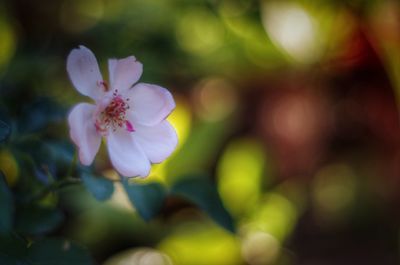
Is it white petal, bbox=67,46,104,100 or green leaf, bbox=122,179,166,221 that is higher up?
white petal, bbox=67,46,104,100

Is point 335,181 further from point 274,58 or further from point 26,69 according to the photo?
point 26,69

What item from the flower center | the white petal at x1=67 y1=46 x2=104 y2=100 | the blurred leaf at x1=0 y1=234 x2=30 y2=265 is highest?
the white petal at x1=67 y1=46 x2=104 y2=100

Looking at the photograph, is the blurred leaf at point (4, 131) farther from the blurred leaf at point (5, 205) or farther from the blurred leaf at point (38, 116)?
the blurred leaf at point (38, 116)

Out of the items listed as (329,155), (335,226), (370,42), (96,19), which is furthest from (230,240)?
(370,42)

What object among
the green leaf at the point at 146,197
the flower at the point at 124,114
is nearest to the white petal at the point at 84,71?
the flower at the point at 124,114

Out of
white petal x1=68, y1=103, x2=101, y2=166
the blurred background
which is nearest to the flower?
white petal x1=68, y1=103, x2=101, y2=166

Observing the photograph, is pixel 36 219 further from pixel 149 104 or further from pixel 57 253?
pixel 149 104

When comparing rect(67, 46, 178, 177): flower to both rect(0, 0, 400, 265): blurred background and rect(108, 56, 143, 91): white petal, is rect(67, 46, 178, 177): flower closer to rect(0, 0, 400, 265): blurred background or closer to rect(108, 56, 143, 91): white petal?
rect(108, 56, 143, 91): white petal
